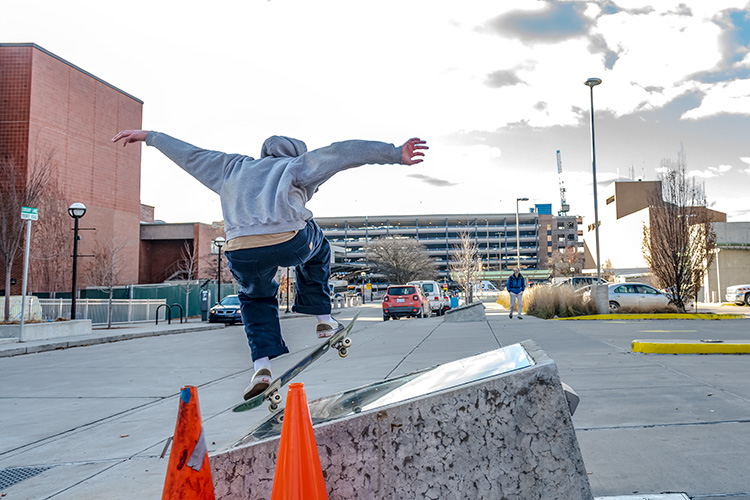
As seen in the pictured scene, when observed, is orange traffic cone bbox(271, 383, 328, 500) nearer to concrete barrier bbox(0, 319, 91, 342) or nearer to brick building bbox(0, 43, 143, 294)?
concrete barrier bbox(0, 319, 91, 342)

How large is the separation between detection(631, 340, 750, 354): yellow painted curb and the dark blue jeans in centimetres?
632

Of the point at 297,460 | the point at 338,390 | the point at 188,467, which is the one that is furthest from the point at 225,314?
the point at 297,460

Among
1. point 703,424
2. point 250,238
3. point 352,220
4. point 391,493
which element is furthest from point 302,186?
point 352,220

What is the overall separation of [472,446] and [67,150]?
39329 millimetres

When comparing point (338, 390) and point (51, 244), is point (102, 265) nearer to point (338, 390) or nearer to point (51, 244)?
point (51, 244)

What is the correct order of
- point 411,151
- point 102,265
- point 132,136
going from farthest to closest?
point 102,265
point 132,136
point 411,151

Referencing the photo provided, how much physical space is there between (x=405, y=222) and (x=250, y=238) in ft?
396

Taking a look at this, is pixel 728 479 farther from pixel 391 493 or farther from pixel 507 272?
pixel 507 272

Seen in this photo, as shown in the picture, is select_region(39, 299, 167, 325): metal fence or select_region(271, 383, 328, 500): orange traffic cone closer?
select_region(271, 383, 328, 500): orange traffic cone

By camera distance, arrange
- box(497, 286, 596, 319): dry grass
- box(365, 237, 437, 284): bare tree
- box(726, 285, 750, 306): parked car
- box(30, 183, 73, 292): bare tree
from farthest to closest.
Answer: box(365, 237, 437, 284): bare tree, box(726, 285, 750, 306): parked car, box(30, 183, 73, 292): bare tree, box(497, 286, 596, 319): dry grass

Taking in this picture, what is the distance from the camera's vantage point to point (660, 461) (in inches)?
130

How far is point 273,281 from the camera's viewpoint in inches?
142

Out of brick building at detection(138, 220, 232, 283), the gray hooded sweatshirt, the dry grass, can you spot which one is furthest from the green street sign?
brick building at detection(138, 220, 232, 283)

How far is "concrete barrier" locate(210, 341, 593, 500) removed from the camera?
2.41 metres
